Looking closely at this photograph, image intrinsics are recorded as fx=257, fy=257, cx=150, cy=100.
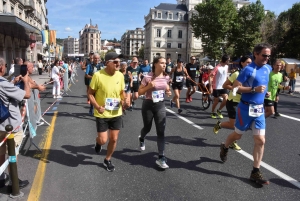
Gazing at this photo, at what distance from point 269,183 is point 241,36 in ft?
209

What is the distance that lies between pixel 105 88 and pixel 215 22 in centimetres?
6453

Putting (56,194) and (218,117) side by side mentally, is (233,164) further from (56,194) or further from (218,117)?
(218,117)

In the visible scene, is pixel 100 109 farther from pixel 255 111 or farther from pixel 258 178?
pixel 258 178

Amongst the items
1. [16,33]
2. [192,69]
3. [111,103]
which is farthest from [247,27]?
[111,103]

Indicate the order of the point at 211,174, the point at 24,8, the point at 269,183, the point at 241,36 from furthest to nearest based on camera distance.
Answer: the point at 241,36 → the point at 24,8 → the point at 211,174 → the point at 269,183

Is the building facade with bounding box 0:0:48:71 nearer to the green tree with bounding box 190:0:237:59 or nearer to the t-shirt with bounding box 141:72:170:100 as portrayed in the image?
the t-shirt with bounding box 141:72:170:100

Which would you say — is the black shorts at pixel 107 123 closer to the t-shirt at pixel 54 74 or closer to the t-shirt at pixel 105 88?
the t-shirt at pixel 105 88

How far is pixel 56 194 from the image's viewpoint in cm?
339

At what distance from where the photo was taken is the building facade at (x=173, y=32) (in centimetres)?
8769

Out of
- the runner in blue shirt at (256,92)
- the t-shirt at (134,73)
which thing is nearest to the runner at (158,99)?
the runner in blue shirt at (256,92)

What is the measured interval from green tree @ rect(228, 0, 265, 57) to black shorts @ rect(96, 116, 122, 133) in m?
61.0

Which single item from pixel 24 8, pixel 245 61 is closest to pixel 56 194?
pixel 245 61

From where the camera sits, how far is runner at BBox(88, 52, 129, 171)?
12.6ft

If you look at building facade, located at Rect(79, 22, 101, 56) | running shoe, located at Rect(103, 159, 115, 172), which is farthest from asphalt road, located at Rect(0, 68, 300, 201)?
building facade, located at Rect(79, 22, 101, 56)
